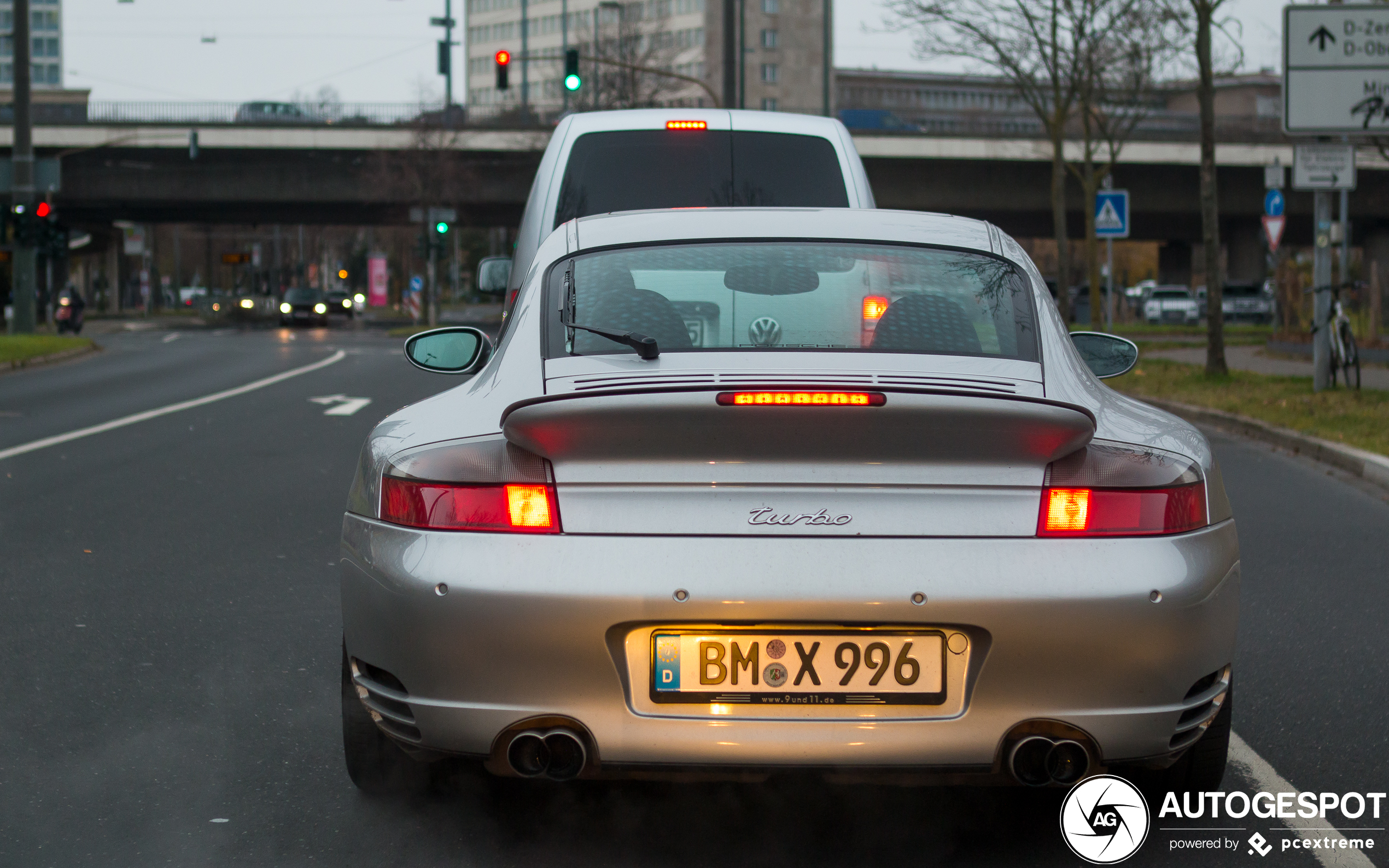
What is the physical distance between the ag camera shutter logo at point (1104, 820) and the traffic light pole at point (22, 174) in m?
28.7

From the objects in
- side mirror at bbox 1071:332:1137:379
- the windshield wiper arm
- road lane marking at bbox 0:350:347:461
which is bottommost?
road lane marking at bbox 0:350:347:461

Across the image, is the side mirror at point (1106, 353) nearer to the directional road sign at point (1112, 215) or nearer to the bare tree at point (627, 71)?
the directional road sign at point (1112, 215)

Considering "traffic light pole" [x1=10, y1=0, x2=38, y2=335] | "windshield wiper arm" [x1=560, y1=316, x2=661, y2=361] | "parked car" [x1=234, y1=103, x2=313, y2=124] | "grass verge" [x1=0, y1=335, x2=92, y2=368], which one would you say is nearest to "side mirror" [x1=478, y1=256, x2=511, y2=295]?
"windshield wiper arm" [x1=560, y1=316, x2=661, y2=361]

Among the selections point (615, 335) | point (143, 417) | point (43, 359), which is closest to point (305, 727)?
point (615, 335)

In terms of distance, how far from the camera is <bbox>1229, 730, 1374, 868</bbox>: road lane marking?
3.62 metres

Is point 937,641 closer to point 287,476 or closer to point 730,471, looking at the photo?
point 730,471

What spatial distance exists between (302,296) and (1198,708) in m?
58.8

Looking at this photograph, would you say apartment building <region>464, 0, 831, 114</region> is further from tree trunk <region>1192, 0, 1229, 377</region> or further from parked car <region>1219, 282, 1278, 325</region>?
tree trunk <region>1192, 0, 1229, 377</region>

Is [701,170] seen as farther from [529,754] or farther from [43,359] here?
[43,359]

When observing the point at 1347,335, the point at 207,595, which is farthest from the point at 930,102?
the point at 207,595

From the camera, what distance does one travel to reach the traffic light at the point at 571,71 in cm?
3059

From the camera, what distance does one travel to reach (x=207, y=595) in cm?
658

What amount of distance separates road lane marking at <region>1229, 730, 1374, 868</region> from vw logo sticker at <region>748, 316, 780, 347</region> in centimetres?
170

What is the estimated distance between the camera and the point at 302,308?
59.7 meters
